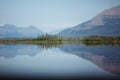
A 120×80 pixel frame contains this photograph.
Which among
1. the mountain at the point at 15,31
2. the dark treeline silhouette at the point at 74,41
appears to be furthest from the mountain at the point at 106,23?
the mountain at the point at 15,31

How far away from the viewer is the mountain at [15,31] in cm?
1093

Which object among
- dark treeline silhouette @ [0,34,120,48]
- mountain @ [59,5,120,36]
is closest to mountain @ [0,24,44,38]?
dark treeline silhouette @ [0,34,120,48]

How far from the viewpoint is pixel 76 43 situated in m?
17.1

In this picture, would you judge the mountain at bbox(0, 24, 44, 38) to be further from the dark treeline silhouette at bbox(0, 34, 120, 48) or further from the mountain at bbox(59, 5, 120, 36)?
the mountain at bbox(59, 5, 120, 36)

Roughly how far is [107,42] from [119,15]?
4.34 m

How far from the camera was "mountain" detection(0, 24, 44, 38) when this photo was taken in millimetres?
10934

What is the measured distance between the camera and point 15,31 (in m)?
12.6

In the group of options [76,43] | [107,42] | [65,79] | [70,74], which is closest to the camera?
[65,79]

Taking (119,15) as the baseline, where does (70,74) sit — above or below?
below

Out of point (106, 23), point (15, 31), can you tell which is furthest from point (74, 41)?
point (15, 31)

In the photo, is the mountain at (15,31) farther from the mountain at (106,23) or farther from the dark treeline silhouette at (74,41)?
the mountain at (106,23)

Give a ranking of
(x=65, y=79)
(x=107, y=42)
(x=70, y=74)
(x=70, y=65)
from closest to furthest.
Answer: (x=65, y=79) < (x=70, y=74) < (x=70, y=65) < (x=107, y=42)

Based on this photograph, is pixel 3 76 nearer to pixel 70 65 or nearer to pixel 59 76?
pixel 59 76

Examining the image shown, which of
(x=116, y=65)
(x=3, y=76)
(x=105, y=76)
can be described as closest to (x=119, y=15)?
(x=116, y=65)
